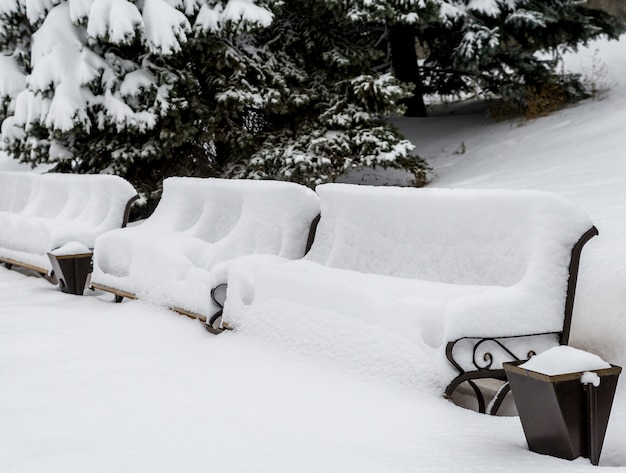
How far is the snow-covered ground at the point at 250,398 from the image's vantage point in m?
3.21

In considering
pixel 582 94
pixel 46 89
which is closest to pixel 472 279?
pixel 46 89

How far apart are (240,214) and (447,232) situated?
269cm

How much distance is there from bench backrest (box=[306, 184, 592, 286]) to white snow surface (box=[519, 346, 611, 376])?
0.82m

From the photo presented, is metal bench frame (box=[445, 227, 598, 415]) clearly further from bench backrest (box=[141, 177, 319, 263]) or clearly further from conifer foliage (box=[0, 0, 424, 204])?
conifer foliage (box=[0, 0, 424, 204])

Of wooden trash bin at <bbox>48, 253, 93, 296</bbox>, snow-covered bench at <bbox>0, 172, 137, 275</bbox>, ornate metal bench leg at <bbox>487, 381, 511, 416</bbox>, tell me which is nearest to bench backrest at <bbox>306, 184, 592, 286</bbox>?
ornate metal bench leg at <bbox>487, 381, 511, 416</bbox>

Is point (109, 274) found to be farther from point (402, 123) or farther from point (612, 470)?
point (402, 123)

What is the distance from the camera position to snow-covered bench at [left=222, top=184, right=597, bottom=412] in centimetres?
381

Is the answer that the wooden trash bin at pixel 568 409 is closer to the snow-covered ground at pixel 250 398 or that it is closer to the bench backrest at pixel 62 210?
the snow-covered ground at pixel 250 398

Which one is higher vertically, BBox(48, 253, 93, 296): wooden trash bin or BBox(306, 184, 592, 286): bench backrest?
BBox(306, 184, 592, 286): bench backrest

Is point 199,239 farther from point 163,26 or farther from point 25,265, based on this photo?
point 163,26

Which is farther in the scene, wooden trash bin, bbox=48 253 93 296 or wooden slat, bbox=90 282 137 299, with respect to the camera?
wooden trash bin, bbox=48 253 93 296

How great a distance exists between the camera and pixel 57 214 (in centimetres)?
981

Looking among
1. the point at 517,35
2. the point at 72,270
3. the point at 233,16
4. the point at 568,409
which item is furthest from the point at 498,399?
the point at 517,35

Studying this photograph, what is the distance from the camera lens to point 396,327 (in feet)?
13.2
